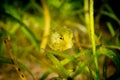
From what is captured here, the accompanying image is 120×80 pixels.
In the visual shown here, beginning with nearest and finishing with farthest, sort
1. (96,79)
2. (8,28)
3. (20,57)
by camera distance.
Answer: (96,79) < (20,57) < (8,28)

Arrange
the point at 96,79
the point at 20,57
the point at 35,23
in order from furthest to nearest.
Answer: the point at 35,23 → the point at 20,57 → the point at 96,79

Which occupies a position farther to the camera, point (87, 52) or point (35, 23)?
point (35, 23)

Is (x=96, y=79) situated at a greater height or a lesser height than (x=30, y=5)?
lesser

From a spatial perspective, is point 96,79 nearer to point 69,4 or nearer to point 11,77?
point 11,77

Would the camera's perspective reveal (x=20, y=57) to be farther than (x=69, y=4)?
No

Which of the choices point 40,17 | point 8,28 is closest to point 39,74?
point 8,28

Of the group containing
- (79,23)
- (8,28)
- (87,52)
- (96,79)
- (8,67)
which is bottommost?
(96,79)

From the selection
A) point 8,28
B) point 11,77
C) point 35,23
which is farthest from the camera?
point 35,23

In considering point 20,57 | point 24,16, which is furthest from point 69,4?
point 20,57

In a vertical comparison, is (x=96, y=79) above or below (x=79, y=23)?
below

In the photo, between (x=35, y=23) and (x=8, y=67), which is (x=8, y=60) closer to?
(x=8, y=67)
